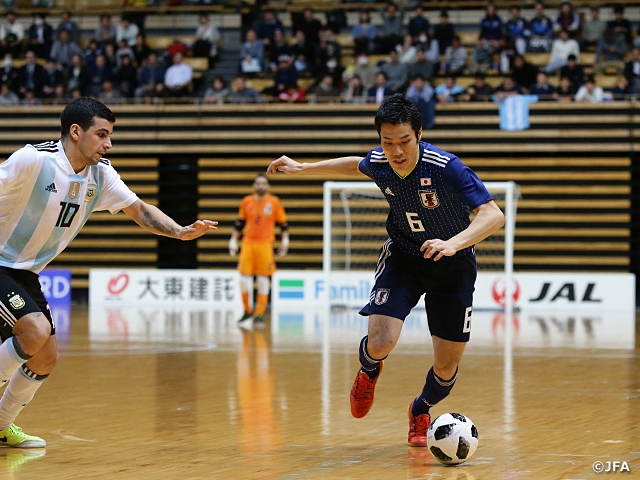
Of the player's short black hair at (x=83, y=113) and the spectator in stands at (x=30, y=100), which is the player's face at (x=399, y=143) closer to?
the player's short black hair at (x=83, y=113)

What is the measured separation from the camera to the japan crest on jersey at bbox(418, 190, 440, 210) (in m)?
5.35

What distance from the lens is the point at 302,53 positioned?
67.5ft

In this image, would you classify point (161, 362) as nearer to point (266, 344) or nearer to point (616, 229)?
point (266, 344)

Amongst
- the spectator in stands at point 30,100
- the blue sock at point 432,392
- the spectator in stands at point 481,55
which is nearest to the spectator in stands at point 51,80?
the spectator in stands at point 30,100

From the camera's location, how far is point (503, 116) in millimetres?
19344

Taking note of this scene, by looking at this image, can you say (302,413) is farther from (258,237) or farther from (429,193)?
(258,237)

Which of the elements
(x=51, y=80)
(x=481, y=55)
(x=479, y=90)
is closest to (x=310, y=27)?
(x=481, y=55)

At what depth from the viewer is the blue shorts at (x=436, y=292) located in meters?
5.50

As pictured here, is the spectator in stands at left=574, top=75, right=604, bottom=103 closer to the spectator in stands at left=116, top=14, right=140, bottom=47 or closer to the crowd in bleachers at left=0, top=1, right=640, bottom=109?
the crowd in bleachers at left=0, top=1, right=640, bottom=109

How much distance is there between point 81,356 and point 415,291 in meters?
5.55

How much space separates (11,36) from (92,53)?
85.7 inches

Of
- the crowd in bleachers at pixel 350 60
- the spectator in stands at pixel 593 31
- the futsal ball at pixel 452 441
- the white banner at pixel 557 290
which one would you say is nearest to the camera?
the futsal ball at pixel 452 441

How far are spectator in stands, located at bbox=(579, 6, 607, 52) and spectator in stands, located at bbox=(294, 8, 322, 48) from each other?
554cm

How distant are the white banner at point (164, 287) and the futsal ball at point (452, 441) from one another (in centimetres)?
1433
